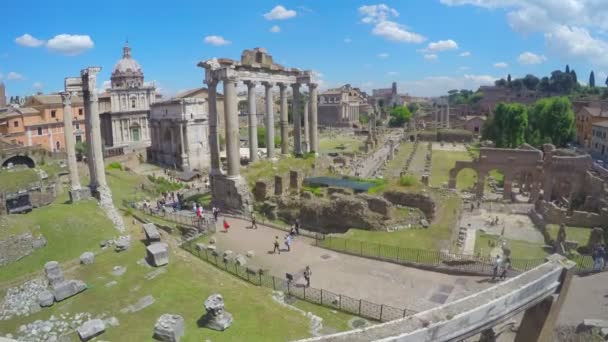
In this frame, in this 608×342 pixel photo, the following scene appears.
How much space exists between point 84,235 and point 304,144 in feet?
81.1

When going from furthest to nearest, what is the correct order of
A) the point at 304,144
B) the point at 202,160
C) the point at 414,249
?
the point at 202,160
the point at 304,144
the point at 414,249

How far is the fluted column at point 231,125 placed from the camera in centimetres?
2770

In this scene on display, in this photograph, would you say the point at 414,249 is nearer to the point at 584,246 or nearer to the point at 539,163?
the point at 584,246

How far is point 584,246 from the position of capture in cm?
2392

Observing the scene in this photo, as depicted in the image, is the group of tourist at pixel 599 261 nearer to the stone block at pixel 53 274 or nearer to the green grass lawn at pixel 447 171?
the stone block at pixel 53 274

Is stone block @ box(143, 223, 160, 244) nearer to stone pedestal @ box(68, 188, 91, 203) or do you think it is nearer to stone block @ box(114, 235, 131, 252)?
stone block @ box(114, 235, 131, 252)

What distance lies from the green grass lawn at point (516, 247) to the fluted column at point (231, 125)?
16550 mm

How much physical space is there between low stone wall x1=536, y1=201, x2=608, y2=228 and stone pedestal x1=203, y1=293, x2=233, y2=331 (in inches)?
1035

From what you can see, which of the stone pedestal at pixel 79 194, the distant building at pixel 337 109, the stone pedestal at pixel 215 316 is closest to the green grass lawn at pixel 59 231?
the stone pedestal at pixel 79 194

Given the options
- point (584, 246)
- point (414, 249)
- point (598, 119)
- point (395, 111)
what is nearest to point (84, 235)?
point (414, 249)

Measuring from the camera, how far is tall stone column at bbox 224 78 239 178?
2770cm

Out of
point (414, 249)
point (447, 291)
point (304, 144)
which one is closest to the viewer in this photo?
point (447, 291)

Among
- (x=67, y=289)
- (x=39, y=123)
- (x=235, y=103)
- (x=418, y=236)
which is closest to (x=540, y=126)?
(x=418, y=236)

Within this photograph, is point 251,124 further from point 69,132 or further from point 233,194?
point 69,132
